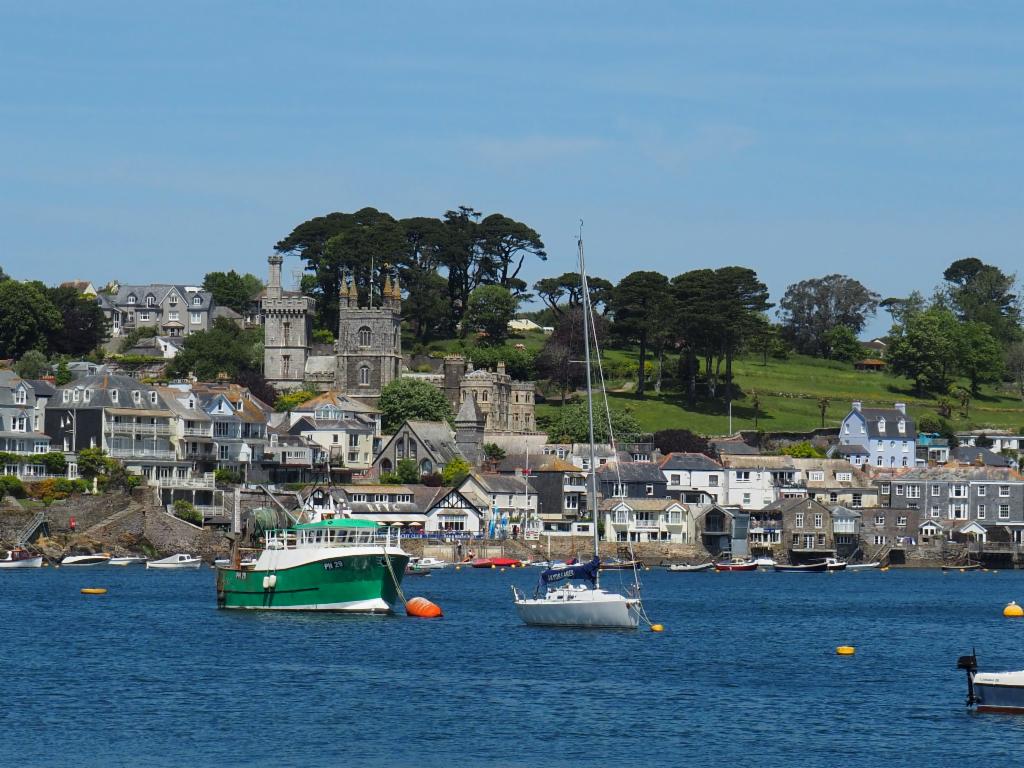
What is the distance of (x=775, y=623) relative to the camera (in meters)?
83.8

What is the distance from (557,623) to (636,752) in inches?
1025

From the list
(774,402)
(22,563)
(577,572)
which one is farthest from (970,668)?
(774,402)

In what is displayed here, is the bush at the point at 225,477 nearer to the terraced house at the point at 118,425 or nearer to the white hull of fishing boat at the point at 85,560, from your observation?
the terraced house at the point at 118,425

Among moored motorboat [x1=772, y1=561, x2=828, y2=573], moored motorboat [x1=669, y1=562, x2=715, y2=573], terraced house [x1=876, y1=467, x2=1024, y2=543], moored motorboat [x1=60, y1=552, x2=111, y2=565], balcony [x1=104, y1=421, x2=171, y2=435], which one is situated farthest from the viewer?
terraced house [x1=876, y1=467, x2=1024, y2=543]

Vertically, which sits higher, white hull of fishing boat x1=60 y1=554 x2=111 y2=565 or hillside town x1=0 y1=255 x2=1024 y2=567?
hillside town x1=0 y1=255 x2=1024 y2=567

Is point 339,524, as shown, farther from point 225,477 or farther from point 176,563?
point 225,477

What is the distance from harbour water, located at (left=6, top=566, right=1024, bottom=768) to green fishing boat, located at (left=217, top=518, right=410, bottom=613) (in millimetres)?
1070

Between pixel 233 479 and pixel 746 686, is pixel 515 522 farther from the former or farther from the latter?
pixel 746 686

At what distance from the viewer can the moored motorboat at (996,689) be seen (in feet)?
167

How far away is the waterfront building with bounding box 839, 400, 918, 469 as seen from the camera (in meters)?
163

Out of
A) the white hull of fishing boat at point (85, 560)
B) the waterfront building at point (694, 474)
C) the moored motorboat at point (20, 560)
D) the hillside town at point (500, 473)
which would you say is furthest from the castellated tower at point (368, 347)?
the moored motorboat at point (20, 560)

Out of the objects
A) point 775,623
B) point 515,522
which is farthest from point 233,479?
point 775,623

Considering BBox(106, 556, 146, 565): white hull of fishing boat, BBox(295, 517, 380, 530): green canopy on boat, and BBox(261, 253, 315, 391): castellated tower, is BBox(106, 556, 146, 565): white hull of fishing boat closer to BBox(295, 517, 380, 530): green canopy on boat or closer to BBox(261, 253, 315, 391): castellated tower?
BBox(295, 517, 380, 530): green canopy on boat

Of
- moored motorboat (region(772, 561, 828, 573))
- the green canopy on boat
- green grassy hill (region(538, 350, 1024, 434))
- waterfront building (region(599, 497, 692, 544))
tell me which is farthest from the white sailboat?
green grassy hill (region(538, 350, 1024, 434))
